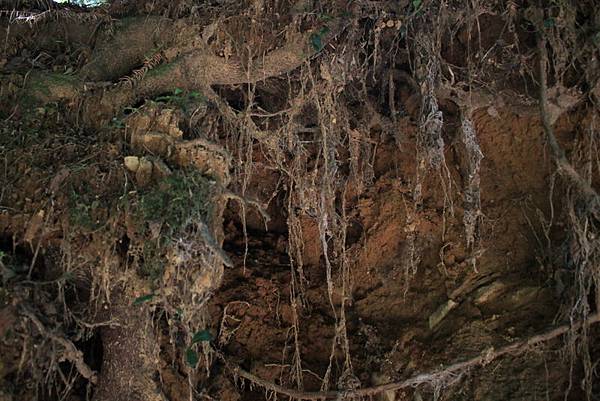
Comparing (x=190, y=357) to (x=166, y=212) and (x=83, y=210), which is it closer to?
(x=166, y=212)

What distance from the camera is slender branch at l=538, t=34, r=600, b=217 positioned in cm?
246

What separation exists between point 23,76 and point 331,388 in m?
2.31

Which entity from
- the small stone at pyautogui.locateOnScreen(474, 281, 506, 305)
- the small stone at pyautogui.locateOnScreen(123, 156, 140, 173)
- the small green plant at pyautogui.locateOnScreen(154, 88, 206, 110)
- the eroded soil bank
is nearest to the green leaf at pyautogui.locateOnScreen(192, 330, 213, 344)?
the eroded soil bank

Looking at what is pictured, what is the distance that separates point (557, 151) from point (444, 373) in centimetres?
117

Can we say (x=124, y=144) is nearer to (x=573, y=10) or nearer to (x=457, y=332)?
(x=457, y=332)

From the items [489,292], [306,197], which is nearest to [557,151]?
[489,292]

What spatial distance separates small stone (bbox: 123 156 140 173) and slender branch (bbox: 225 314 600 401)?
1368mm

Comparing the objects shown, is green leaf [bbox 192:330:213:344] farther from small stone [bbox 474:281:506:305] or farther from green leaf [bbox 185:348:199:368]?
small stone [bbox 474:281:506:305]

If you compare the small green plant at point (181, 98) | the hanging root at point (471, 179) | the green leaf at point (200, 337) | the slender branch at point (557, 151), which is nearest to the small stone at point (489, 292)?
the hanging root at point (471, 179)

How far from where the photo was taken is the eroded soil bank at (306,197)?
2475 mm

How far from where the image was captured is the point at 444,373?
267cm

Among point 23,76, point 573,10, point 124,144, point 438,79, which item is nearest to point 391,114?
point 438,79

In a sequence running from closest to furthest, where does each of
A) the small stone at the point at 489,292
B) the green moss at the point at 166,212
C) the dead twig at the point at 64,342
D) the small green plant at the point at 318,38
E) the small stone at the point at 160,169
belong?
the dead twig at the point at 64,342
the green moss at the point at 166,212
the small stone at the point at 160,169
the small green plant at the point at 318,38
the small stone at the point at 489,292

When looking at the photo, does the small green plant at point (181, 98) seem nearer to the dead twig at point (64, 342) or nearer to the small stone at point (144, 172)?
the small stone at point (144, 172)
